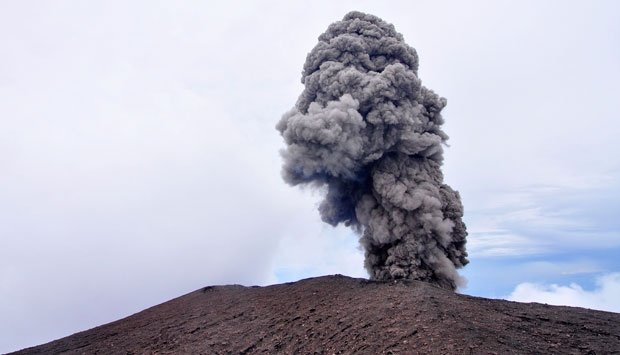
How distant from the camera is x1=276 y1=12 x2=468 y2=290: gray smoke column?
2694cm

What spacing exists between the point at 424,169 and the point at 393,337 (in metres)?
14.1

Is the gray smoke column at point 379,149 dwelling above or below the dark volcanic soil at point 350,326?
above

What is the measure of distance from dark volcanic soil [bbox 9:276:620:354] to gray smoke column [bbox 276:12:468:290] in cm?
544

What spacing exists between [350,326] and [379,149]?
12.3 metres

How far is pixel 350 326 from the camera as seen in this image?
59.4 ft

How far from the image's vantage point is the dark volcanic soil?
53.0ft

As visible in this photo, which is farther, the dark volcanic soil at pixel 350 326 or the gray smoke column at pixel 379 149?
the gray smoke column at pixel 379 149

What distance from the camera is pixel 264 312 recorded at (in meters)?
21.4

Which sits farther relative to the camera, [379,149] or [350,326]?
[379,149]

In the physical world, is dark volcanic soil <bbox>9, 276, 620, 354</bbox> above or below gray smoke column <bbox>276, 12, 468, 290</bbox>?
below

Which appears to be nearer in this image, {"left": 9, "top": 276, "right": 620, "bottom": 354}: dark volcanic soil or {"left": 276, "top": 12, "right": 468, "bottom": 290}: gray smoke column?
{"left": 9, "top": 276, "right": 620, "bottom": 354}: dark volcanic soil

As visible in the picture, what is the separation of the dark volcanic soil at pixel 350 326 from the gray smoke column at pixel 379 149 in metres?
5.44

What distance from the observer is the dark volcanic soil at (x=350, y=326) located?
1616cm

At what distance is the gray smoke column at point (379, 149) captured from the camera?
88.4 ft
